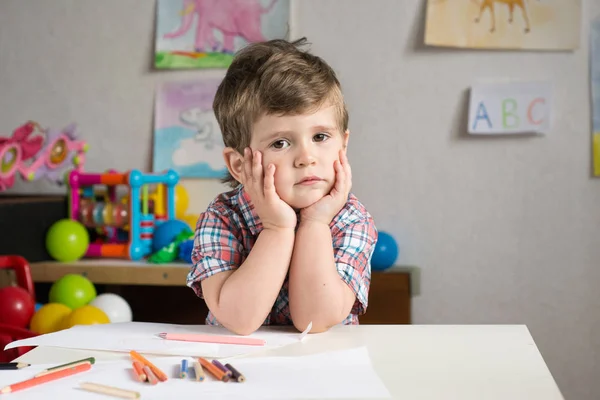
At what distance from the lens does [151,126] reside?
97.9 inches

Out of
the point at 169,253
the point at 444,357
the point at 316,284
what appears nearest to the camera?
the point at 444,357

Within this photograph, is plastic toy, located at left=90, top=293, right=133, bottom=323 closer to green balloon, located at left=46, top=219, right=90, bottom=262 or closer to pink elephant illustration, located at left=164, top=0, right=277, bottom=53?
green balloon, located at left=46, top=219, right=90, bottom=262

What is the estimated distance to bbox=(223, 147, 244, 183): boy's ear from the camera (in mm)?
1077

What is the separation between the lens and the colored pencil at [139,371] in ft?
2.24

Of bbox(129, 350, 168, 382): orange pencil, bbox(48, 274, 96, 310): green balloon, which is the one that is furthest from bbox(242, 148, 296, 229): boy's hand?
bbox(48, 274, 96, 310): green balloon

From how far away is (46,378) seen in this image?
685 millimetres

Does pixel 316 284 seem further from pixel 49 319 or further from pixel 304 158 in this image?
pixel 49 319

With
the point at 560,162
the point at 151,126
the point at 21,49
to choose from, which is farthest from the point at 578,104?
the point at 21,49

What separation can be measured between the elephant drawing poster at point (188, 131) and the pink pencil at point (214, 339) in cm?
158

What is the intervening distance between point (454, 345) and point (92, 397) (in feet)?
1.33

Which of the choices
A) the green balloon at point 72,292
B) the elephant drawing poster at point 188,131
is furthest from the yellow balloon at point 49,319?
the elephant drawing poster at point 188,131

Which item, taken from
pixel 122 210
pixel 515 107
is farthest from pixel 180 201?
pixel 515 107

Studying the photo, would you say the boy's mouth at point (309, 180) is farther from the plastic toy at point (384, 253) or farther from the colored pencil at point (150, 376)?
the plastic toy at point (384, 253)

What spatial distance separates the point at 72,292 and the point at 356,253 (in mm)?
1207
